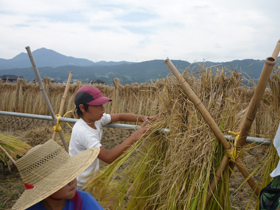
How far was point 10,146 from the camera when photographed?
12.8ft

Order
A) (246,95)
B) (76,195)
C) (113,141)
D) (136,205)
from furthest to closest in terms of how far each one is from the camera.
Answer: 1. (113,141)
2. (246,95)
3. (136,205)
4. (76,195)

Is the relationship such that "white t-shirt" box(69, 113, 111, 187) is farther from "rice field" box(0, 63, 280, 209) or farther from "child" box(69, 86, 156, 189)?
"rice field" box(0, 63, 280, 209)

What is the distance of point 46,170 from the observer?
1.19 metres

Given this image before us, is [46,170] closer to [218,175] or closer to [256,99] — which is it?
[218,175]

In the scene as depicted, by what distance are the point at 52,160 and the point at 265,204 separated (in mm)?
1168

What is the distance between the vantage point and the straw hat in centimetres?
111

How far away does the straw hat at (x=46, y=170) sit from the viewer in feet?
3.64

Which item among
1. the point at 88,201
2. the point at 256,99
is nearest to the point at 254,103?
the point at 256,99

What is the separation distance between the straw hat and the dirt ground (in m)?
0.88

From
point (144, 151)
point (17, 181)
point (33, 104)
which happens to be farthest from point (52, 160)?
point (33, 104)

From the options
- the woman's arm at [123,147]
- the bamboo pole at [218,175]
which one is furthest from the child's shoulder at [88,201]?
the bamboo pole at [218,175]

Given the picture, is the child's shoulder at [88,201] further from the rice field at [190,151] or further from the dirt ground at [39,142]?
the dirt ground at [39,142]

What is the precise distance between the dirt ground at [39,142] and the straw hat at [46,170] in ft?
2.87

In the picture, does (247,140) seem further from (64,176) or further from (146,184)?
(64,176)
